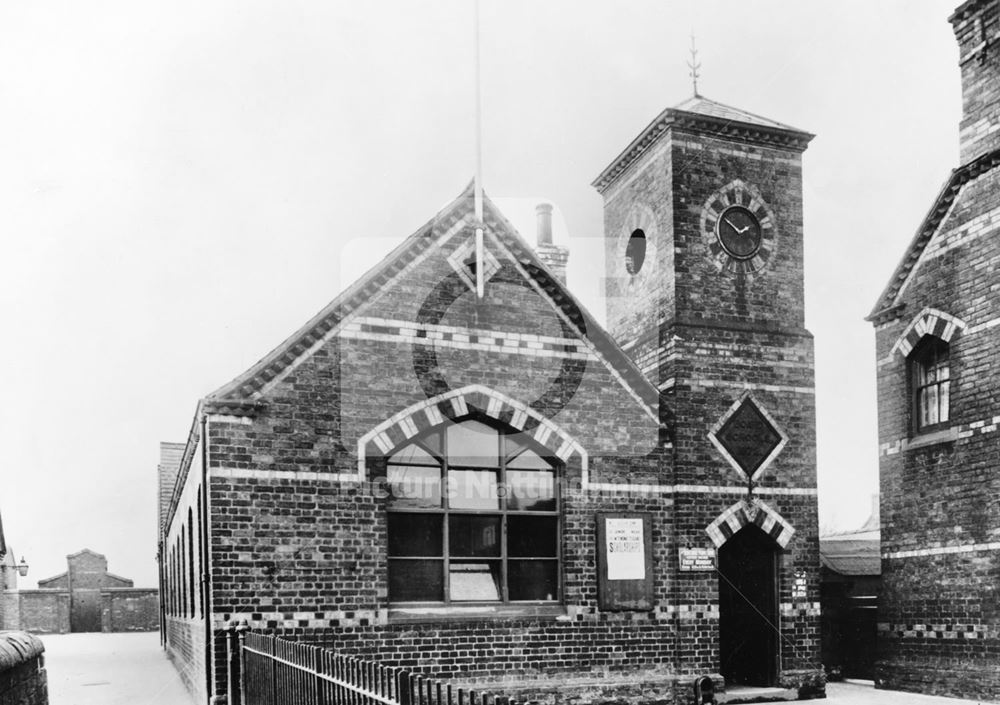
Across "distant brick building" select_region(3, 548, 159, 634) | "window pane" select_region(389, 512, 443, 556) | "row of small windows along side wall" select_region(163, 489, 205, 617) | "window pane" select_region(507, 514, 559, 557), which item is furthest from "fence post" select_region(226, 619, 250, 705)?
"distant brick building" select_region(3, 548, 159, 634)

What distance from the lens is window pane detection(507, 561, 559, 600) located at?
44.1 feet

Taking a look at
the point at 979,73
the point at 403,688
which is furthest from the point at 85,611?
the point at 403,688

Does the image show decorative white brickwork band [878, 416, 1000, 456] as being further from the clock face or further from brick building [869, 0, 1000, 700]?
the clock face

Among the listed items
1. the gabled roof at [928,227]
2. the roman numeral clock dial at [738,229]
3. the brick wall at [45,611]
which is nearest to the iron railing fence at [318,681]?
the roman numeral clock dial at [738,229]

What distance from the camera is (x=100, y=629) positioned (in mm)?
49781

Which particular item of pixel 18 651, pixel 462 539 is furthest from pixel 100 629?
pixel 18 651

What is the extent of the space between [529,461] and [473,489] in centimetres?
91

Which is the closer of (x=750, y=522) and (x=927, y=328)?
(x=750, y=522)

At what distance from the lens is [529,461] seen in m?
13.8

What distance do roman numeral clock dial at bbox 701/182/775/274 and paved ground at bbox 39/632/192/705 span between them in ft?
35.5

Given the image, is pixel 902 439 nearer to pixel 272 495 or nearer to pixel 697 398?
pixel 697 398

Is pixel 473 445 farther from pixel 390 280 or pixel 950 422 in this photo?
pixel 950 422

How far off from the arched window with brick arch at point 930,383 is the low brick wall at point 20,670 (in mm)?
13488

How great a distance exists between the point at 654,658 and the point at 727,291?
5.91 meters
